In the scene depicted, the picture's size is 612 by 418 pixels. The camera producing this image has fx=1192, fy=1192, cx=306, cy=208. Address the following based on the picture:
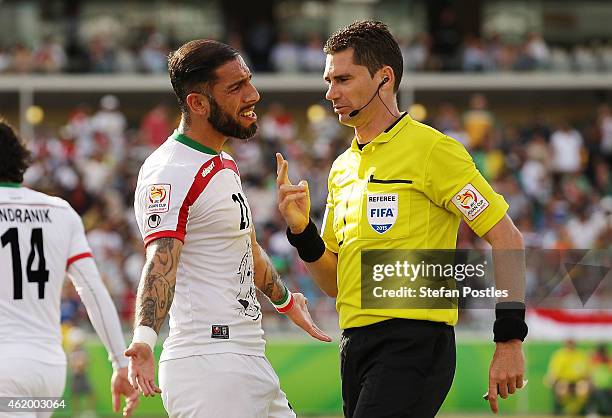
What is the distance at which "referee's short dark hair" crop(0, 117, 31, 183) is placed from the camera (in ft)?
19.2

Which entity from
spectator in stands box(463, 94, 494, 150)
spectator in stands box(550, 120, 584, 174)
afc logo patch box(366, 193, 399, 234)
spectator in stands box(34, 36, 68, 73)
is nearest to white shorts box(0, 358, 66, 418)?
afc logo patch box(366, 193, 399, 234)

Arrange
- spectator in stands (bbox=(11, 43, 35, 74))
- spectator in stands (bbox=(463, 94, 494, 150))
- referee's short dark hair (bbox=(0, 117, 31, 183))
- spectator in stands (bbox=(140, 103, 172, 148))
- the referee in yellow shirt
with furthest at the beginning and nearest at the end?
A: spectator in stands (bbox=(11, 43, 35, 74))
spectator in stands (bbox=(140, 103, 172, 148))
spectator in stands (bbox=(463, 94, 494, 150))
referee's short dark hair (bbox=(0, 117, 31, 183))
the referee in yellow shirt

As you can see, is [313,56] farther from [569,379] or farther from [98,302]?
[98,302]

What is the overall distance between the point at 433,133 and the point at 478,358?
11908 millimetres

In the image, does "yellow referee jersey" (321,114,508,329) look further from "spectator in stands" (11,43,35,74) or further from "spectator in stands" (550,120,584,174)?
"spectator in stands" (11,43,35,74)

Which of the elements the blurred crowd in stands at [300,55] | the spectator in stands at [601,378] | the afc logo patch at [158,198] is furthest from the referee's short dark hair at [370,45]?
the blurred crowd in stands at [300,55]

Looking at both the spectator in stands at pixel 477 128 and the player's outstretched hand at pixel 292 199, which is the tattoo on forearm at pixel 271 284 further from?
the spectator in stands at pixel 477 128

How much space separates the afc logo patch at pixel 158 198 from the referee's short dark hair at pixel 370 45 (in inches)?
43.7

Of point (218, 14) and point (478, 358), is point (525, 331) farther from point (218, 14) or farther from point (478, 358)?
point (218, 14)

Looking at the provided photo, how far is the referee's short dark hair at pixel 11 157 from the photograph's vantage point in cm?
587

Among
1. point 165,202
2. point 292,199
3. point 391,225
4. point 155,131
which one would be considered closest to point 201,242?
point 165,202

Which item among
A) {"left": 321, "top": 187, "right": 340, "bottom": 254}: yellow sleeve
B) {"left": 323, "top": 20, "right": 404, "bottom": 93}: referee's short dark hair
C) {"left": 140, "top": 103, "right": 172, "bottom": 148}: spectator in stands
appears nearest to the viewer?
{"left": 323, "top": 20, "right": 404, "bottom": 93}: referee's short dark hair

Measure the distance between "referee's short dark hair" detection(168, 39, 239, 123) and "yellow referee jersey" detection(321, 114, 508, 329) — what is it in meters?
0.78

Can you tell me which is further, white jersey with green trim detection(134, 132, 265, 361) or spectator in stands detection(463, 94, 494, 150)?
spectator in stands detection(463, 94, 494, 150)
